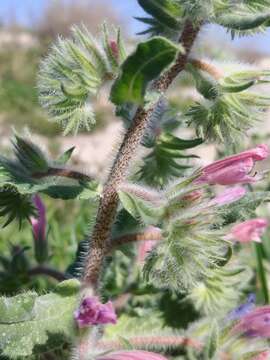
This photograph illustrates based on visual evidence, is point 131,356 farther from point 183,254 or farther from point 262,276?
point 262,276

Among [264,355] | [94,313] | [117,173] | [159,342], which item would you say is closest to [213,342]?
[264,355]

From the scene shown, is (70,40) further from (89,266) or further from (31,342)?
(31,342)

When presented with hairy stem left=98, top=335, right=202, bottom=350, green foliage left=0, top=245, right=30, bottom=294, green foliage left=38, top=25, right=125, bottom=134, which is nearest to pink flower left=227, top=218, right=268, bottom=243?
hairy stem left=98, top=335, right=202, bottom=350

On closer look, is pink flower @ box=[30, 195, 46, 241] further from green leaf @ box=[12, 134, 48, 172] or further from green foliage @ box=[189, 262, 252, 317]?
green foliage @ box=[189, 262, 252, 317]

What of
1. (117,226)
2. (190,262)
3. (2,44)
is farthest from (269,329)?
(2,44)

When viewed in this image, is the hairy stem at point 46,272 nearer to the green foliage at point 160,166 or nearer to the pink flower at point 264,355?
the green foliage at point 160,166
